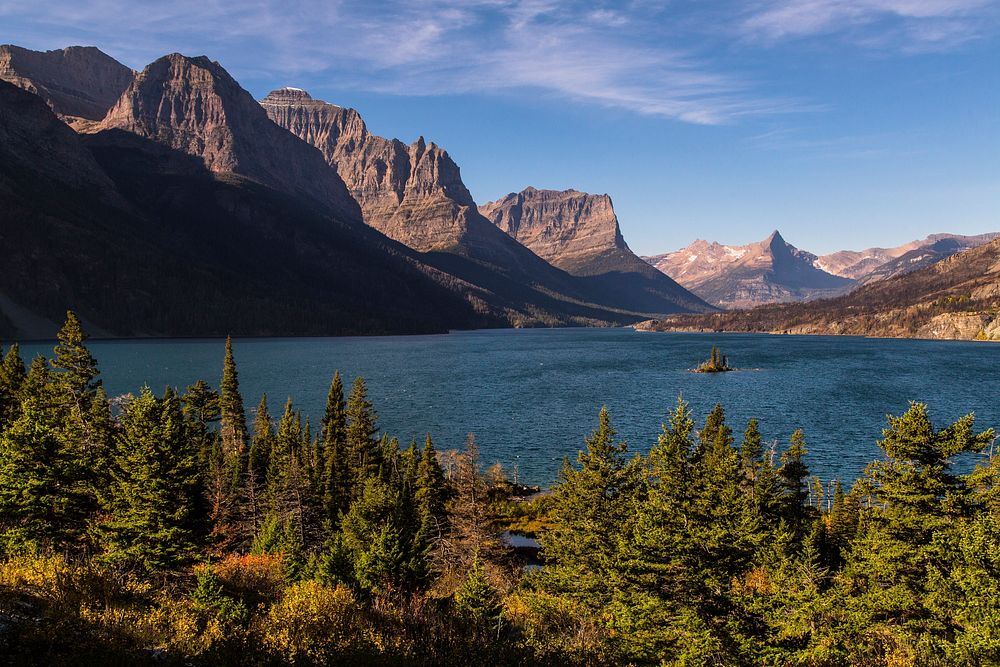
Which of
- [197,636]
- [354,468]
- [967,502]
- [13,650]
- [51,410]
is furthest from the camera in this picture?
[354,468]

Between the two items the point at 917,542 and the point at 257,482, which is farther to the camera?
the point at 257,482

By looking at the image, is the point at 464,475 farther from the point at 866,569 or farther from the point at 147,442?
the point at 866,569

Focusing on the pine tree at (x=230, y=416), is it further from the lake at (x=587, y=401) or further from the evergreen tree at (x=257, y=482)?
the lake at (x=587, y=401)

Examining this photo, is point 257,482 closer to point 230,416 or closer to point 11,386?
point 230,416

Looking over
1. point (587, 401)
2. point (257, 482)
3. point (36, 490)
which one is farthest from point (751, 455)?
→ point (587, 401)

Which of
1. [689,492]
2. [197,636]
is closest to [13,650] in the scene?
[197,636]

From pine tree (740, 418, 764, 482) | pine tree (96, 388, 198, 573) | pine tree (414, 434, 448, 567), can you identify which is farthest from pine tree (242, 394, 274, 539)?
pine tree (740, 418, 764, 482)

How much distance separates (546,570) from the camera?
43.2 meters

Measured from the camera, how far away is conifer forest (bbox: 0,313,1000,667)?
21.0 meters

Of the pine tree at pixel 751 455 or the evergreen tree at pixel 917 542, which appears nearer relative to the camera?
the evergreen tree at pixel 917 542

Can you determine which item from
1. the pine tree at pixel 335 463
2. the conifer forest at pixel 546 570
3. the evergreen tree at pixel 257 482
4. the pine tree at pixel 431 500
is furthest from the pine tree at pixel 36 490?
the pine tree at pixel 431 500

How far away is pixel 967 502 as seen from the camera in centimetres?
2816

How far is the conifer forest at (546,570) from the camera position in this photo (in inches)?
828

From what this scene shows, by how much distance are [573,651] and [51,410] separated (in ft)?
180
